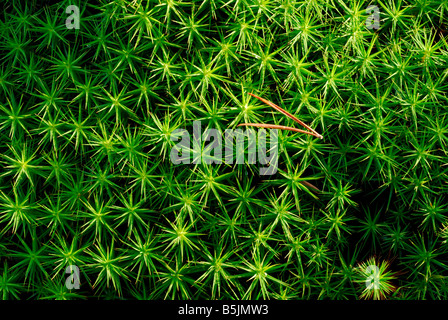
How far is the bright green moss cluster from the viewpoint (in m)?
1.45

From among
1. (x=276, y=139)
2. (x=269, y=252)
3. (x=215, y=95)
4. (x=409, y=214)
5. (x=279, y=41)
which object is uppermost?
(x=279, y=41)

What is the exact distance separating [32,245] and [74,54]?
796mm

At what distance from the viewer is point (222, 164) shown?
149 centimetres


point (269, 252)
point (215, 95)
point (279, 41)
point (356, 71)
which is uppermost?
point (279, 41)

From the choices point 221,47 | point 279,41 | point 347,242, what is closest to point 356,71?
point 279,41

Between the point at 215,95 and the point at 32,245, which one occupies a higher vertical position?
the point at 215,95

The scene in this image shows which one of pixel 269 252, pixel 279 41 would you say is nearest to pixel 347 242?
pixel 269 252

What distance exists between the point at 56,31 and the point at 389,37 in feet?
4.62

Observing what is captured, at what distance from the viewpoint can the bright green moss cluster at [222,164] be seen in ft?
4.76

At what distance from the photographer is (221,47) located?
148cm

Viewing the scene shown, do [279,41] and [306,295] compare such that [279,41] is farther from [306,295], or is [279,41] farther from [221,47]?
[306,295]

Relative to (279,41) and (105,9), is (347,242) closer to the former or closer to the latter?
(279,41)

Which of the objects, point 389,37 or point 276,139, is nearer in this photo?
point 276,139

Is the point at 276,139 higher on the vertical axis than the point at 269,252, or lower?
higher
